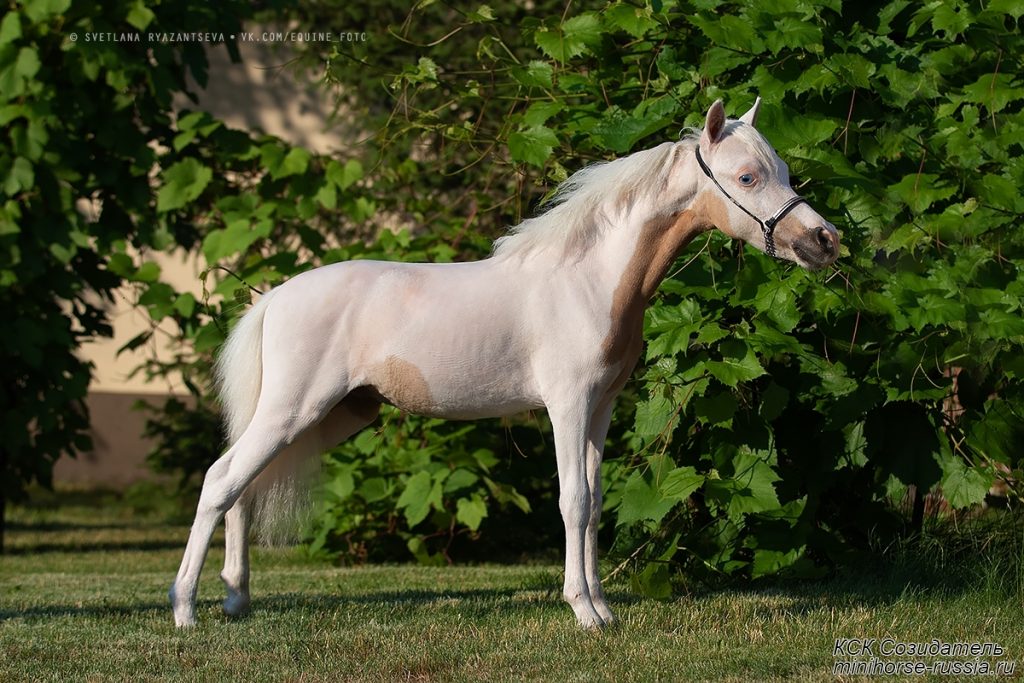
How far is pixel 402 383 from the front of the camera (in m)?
4.91

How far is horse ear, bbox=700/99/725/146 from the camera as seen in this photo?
4582 millimetres

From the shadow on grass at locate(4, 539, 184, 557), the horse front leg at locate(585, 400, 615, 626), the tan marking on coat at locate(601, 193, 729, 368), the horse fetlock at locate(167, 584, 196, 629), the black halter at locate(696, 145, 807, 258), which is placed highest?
the black halter at locate(696, 145, 807, 258)

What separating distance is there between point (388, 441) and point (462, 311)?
3258 millimetres

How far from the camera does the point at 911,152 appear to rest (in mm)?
5672

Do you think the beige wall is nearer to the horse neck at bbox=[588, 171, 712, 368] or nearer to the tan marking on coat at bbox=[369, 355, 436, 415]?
→ the tan marking on coat at bbox=[369, 355, 436, 415]

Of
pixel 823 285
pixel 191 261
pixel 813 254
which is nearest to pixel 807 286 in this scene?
pixel 823 285

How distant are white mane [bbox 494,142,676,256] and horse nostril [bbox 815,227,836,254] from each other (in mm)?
648

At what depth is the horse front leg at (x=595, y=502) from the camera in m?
4.86

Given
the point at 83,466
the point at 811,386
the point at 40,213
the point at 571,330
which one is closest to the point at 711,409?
the point at 811,386

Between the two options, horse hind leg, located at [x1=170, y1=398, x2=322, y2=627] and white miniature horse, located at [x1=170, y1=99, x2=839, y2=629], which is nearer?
white miniature horse, located at [x1=170, y1=99, x2=839, y2=629]

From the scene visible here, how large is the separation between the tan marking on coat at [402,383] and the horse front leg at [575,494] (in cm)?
52

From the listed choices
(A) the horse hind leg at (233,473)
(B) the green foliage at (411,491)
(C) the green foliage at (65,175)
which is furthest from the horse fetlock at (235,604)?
(C) the green foliage at (65,175)

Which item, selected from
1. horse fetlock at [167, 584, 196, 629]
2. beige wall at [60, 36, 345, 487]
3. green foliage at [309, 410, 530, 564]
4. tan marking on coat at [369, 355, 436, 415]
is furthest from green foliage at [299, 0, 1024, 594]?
beige wall at [60, 36, 345, 487]

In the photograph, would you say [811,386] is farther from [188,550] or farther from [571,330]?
[188,550]
